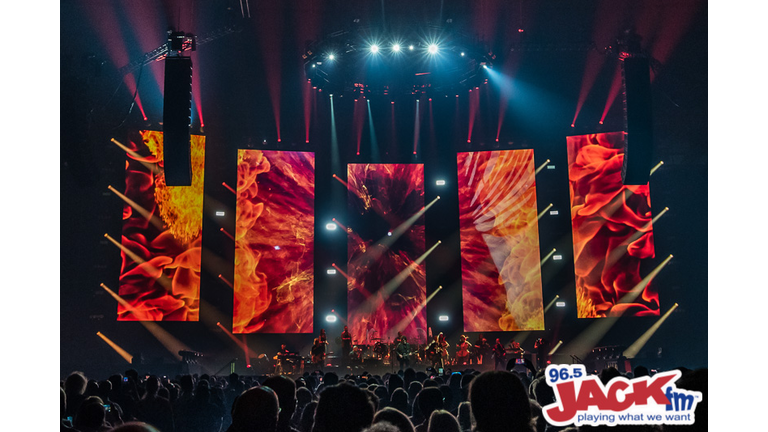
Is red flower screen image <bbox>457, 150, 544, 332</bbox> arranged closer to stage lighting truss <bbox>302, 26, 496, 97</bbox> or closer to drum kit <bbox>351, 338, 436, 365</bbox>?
drum kit <bbox>351, 338, 436, 365</bbox>

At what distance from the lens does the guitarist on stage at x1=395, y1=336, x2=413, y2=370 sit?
13.2 m

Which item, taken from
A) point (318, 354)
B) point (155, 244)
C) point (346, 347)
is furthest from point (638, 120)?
point (155, 244)

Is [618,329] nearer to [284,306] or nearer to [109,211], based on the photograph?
[284,306]

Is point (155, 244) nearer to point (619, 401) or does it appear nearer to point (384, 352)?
point (384, 352)

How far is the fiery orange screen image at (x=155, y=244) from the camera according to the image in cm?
1359

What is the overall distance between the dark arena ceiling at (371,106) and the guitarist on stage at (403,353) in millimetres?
1839

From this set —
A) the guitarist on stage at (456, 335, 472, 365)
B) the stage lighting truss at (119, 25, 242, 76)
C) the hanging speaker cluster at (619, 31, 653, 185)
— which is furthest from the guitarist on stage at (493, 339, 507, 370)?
the stage lighting truss at (119, 25, 242, 76)

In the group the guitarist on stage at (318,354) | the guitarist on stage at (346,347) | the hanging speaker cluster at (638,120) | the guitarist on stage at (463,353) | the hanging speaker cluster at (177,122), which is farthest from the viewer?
the guitarist on stage at (463,353)

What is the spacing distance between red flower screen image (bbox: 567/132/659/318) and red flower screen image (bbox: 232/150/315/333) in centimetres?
680

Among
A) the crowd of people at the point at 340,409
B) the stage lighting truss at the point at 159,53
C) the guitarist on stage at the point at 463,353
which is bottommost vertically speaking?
the guitarist on stage at the point at 463,353

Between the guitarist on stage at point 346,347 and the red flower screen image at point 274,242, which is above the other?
the red flower screen image at point 274,242

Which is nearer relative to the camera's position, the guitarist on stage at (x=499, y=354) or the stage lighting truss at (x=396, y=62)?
the stage lighting truss at (x=396, y=62)

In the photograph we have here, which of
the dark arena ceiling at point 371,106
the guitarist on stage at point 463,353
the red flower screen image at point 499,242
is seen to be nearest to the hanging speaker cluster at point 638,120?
the dark arena ceiling at point 371,106

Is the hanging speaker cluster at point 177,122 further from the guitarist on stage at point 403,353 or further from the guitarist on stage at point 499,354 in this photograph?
the guitarist on stage at point 499,354
